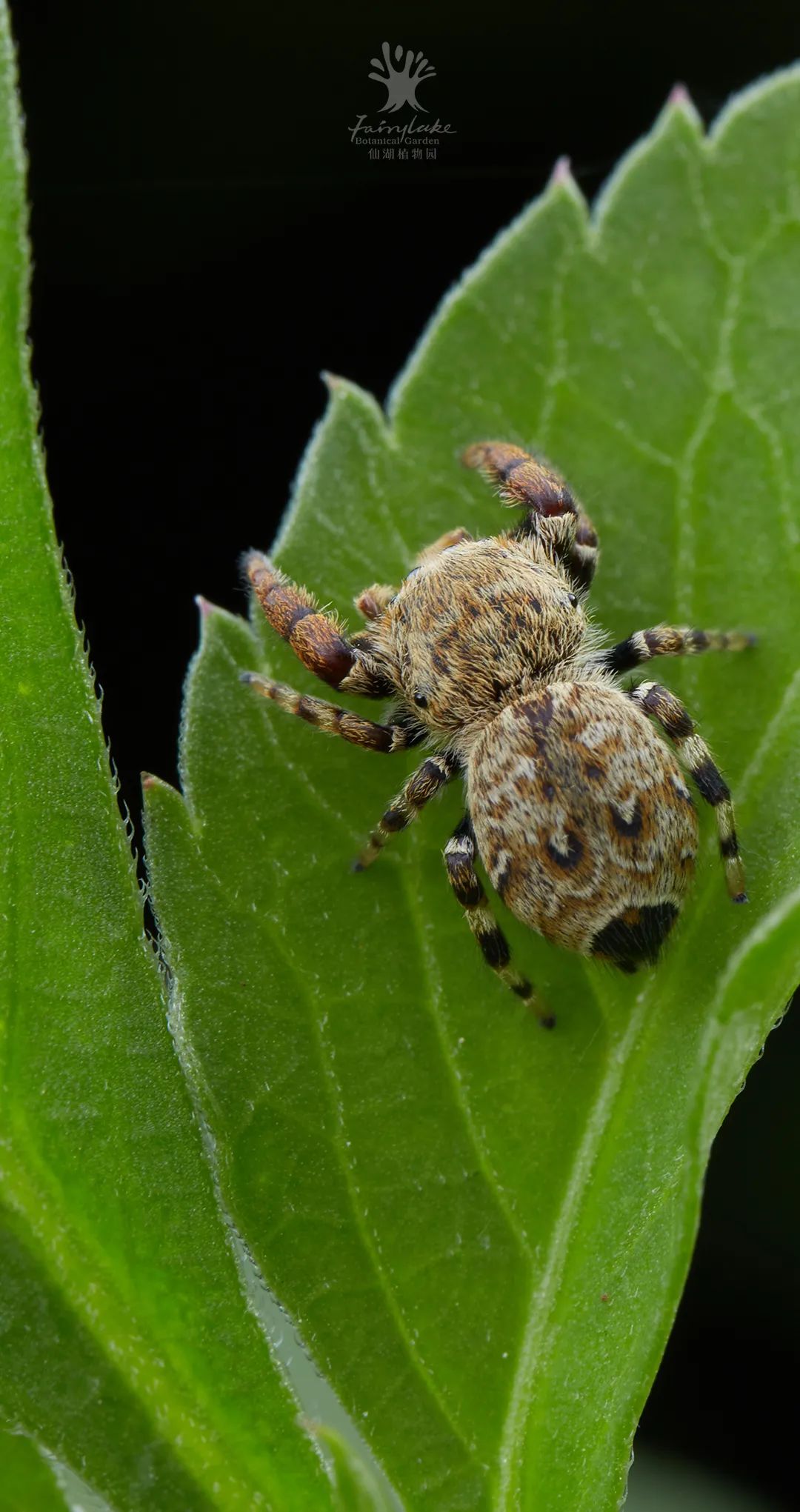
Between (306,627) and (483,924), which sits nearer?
(483,924)

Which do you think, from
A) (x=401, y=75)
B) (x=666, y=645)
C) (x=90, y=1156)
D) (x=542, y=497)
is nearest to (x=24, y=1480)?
(x=90, y=1156)

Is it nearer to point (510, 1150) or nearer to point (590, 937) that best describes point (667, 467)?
point (590, 937)

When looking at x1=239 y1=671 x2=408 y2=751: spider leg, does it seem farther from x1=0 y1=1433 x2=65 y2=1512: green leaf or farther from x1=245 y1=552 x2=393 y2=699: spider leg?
x1=0 y1=1433 x2=65 y2=1512: green leaf

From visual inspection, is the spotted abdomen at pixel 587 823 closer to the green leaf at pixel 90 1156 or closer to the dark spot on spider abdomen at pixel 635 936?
the dark spot on spider abdomen at pixel 635 936

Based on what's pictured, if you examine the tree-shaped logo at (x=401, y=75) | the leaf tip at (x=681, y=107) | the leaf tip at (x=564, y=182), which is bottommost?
the leaf tip at (x=564, y=182)

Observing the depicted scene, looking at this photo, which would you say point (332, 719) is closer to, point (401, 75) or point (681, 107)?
point (681, 107)

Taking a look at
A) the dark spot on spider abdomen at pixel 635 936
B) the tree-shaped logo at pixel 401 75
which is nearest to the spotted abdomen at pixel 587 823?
the dark spot on spider abdomen at pixel 635 936
